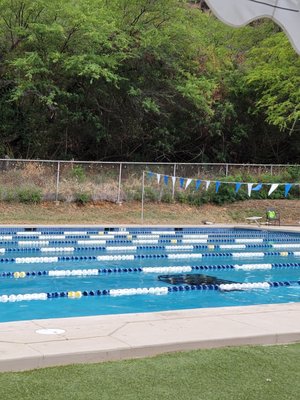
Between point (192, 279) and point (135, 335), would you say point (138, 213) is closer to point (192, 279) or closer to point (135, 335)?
point (192, 279)

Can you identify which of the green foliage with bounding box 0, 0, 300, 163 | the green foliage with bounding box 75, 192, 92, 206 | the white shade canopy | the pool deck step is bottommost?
the pool deck step

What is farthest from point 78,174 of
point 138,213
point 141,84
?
point 141,84

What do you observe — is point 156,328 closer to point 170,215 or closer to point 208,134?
point 170,215

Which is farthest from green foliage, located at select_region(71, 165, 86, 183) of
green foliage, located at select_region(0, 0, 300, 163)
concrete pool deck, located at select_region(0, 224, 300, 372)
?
concrete pool deck, located at select_region(0, 224, 300, 372)

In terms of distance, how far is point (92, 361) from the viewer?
4.58 m

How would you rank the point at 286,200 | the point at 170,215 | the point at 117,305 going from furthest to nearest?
the point at 286,200
the point at 170,215
the point at 117,305

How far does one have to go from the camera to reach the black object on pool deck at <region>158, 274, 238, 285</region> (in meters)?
10.5

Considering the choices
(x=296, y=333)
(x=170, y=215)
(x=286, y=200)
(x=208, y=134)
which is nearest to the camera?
(x=296, y=333)

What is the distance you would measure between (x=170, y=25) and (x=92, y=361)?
23472 millimetres

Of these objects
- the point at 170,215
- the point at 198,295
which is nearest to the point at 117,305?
the point at 198,295

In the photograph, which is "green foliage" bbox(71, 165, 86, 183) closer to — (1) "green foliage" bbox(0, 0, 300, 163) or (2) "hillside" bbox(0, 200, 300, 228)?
(2) "hillside" bbox(0, 200, 300, 228)

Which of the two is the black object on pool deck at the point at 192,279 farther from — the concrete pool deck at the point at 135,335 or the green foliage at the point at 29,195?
the green foliage at the point at 29,195

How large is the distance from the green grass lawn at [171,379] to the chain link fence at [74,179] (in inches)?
695

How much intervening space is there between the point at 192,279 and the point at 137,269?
1.15 meters
